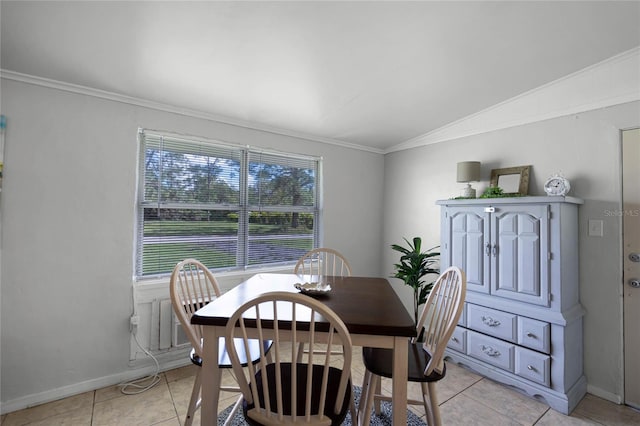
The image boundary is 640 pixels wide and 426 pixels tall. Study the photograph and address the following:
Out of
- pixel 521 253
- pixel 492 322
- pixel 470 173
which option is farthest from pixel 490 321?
pixel 470 173

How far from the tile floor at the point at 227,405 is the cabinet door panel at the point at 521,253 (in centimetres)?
78

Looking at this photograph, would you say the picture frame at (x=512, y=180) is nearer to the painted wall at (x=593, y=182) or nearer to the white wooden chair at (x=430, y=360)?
the painted wall at (x=593, y=182)

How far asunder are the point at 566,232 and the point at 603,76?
1.24 metres

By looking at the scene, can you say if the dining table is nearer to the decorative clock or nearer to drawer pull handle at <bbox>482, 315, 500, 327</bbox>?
drawer pull handle at <bbox>482, 315, 500, 327</bbox>

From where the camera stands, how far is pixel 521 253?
7.51 ft

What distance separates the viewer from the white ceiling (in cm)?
159

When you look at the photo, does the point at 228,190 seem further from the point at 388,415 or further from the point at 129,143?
the point at 388,415

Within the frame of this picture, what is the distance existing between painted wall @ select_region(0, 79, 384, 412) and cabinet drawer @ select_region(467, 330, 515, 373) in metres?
2.91

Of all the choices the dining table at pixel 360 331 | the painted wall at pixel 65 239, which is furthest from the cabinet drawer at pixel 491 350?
the painted wall at pixel 65 239

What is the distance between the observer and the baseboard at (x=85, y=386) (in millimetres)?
1976

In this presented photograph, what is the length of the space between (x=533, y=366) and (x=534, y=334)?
0.24 meters

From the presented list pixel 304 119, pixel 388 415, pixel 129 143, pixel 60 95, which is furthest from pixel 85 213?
pixel 388 415

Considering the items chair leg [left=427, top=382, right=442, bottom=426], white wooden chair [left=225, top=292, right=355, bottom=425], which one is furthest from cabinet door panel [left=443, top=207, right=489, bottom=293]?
white wooden chair [left=225, top=292, right=355, bottom=425]

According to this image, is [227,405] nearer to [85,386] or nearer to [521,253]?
[85,386]
